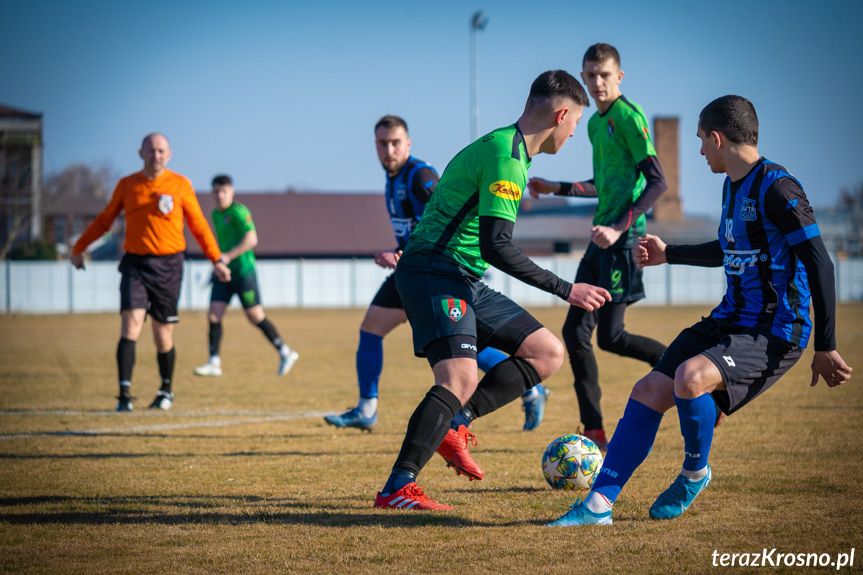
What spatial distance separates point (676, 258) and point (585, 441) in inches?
45.0

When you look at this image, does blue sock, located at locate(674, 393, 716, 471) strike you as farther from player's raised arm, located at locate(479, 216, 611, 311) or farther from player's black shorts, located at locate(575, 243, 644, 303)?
player's black shorts, located at locate(575, 243, 644, 303)

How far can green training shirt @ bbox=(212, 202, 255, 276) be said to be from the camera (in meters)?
A: 11.5

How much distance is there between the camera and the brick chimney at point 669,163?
52969 mm

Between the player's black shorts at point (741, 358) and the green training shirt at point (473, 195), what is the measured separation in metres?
1.01

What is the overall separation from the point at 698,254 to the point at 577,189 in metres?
1.86

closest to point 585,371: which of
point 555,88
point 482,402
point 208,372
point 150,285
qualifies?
point 482,402

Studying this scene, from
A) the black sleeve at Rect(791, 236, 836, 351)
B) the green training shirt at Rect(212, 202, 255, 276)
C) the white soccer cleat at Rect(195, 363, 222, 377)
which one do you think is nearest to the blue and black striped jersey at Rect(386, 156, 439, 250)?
the black sleeve at Rect(791, 236, 836, 351)

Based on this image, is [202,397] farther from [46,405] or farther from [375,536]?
[375,536]

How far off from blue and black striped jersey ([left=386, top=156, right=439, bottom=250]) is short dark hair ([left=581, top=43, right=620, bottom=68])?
1.43 m

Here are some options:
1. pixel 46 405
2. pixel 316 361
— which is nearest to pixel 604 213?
pixel 46 405

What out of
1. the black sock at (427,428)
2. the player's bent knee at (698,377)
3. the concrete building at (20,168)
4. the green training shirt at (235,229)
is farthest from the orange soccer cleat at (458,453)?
the concrete building at (20,168)

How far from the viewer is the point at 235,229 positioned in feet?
38.0

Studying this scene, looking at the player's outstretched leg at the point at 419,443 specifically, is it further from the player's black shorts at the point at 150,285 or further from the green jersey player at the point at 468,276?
the player's black shorts at the point at 150,285

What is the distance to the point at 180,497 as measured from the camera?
4422 mm
